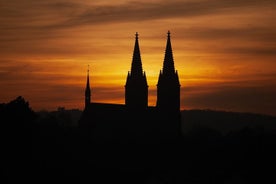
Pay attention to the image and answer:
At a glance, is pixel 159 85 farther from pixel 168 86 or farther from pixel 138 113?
pixel 138 113

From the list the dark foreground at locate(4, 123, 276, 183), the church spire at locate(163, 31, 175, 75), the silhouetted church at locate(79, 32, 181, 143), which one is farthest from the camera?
the silhouetted church at locate(79, 32, 181, 143)

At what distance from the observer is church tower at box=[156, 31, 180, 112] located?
3937 inches

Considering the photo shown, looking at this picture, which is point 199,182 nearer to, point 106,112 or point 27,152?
point 27,152

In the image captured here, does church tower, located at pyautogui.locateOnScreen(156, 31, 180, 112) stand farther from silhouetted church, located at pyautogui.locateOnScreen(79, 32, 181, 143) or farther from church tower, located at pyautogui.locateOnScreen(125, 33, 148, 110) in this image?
church tower, located at pyautogui.locateOnScreen(125, 33, 148, 110)

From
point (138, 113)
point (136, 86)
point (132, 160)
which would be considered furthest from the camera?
point (138, 113)

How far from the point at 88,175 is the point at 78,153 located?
25.5ft

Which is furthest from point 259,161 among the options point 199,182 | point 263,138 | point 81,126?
point 81,126

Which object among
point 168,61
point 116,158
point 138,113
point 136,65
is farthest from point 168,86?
point 116,158

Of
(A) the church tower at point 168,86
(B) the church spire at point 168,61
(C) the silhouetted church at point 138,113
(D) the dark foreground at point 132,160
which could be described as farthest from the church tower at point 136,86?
(D) the dark foreground at point 132,160

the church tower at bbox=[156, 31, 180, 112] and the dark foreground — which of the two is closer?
the dark foreground

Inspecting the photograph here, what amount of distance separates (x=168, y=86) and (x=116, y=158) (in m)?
15.3

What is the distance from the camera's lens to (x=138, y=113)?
344 feet

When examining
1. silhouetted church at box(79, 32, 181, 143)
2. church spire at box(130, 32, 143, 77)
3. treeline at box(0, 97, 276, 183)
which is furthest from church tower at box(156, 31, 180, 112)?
treeline at box(0, 97, 276, 183)

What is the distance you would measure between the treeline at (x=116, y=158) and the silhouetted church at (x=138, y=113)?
2.58m
